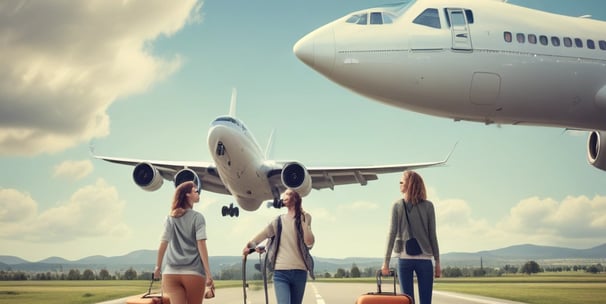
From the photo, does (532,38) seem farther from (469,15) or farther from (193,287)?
(193,287)

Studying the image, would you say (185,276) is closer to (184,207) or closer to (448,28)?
(184,207)

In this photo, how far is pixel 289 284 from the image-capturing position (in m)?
5.34

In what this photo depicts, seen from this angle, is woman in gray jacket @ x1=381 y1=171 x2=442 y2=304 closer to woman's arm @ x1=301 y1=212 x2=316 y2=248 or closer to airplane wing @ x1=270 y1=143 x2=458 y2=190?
woman's arm @ x1=301 y1=212 x2=316 y2=248

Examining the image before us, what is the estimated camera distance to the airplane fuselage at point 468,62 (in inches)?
349

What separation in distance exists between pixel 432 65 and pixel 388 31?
82 cm

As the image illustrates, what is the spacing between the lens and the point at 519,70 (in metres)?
9.27

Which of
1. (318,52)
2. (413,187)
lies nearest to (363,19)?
(318,52)

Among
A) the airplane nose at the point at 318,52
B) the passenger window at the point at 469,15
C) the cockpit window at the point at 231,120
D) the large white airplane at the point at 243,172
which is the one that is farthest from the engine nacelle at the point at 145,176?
the passenger window at the point at 469,15

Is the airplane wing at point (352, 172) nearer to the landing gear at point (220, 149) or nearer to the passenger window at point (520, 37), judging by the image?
the landing gear at point (220, 149)

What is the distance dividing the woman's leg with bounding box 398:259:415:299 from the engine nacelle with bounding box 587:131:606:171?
7.95m

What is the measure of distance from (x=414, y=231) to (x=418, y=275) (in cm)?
42

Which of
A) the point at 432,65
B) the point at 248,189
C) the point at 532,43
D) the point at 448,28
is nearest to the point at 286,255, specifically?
the point at 432,65

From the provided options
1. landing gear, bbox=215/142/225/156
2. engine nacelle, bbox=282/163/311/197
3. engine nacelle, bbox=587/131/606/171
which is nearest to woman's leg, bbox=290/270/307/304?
engine nacelle, bbox=587/131/606/171

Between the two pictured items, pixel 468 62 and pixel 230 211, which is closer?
pixel 468 62
